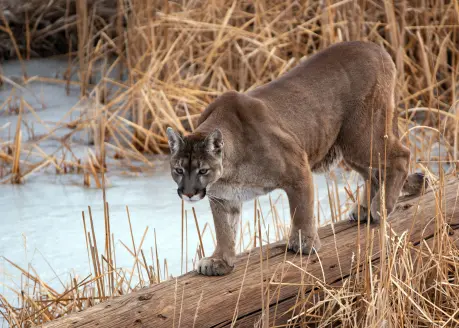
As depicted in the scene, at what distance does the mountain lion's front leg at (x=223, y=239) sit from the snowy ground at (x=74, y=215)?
95 cm

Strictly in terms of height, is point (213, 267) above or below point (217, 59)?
below

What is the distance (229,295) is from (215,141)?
62 cm

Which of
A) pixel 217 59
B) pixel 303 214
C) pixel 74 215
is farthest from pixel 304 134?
pixel 217 59

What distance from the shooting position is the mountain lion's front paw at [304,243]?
3.50 meters

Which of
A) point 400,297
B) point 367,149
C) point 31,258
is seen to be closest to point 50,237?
point 31,258

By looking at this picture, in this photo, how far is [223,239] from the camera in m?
3.53

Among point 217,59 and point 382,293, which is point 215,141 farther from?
point 217,59

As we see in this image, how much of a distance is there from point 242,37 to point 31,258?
2.96m

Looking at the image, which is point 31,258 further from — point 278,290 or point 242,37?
point 242,37

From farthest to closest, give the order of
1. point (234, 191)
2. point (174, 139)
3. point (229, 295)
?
point (234, 191)
point (174, 139)
point (229, 295)

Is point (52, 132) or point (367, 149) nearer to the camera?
point (367, 149)

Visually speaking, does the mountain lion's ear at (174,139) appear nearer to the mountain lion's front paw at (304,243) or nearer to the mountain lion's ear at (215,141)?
the mountain lion's ear at (215,141)

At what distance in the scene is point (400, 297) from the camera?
305 centimetres

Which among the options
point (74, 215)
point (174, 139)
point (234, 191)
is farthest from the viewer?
point (74, 215)
